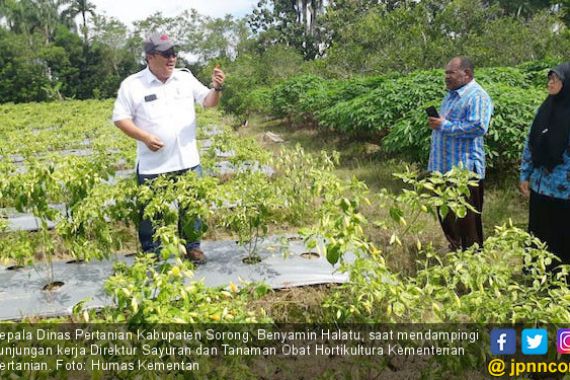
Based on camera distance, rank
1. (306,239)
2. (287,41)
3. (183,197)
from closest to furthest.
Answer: (306,239) → (183,197) → (287,41)

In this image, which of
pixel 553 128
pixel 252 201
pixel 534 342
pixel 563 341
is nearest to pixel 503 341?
pixel 534 342

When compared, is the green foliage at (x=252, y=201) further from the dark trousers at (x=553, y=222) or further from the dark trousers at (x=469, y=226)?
the dark trousers at (x=553, y=222)

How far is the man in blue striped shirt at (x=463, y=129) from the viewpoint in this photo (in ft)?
9.69

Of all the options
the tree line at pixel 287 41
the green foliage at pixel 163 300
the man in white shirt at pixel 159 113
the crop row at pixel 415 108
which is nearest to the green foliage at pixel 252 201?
the man in white shirt at pixel 159 113

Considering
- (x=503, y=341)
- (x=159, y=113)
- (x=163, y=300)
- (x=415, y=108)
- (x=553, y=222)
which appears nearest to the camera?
(x=163, y=300)

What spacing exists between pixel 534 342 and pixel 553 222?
1.30 m

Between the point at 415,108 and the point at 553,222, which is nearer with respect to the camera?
the point at 553,222

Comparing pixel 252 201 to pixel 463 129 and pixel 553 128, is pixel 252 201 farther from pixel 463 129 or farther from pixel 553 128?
pixel 553 128

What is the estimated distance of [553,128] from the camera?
8.50 feet

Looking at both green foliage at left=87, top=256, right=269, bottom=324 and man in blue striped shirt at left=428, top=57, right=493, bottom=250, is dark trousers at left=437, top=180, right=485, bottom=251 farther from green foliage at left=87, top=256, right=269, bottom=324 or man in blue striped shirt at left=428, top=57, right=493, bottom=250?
green foliage at left=87, top=256, right=269, bottom=324

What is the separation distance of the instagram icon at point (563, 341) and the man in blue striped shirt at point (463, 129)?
4.38ft

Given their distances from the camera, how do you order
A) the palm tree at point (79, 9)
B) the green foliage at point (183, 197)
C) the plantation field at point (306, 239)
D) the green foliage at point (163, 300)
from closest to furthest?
the green foliage at point (163, 300), the plantation field at point (306, 239), the green foliage at point (183, 197), the palm tree at point (79, 9)

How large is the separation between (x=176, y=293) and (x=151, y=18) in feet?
159

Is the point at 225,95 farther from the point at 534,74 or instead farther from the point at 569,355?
the point at 569,355
